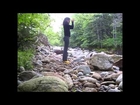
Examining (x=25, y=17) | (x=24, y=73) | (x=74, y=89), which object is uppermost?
(x=25, y=17)

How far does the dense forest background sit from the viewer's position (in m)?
3.71

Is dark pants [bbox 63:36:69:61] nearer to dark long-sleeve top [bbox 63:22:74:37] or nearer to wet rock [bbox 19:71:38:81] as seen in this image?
dark long-sleeve top [bbox 63:22:74:37]

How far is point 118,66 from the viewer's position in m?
3.90

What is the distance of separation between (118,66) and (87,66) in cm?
64

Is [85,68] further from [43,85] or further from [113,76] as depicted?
[43,85]

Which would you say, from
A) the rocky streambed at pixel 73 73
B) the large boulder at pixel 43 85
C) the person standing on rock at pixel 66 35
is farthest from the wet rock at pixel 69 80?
the person standing on rock at pixel 66 35

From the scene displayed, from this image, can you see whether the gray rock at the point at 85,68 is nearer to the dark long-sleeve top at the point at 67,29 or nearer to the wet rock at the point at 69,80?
the wet rock at the point at 69,80

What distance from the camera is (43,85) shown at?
314 cm

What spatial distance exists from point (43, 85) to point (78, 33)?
157 centimetres

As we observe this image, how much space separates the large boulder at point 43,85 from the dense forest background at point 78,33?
1.39 ft

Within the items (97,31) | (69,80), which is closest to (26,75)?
(69,80)
